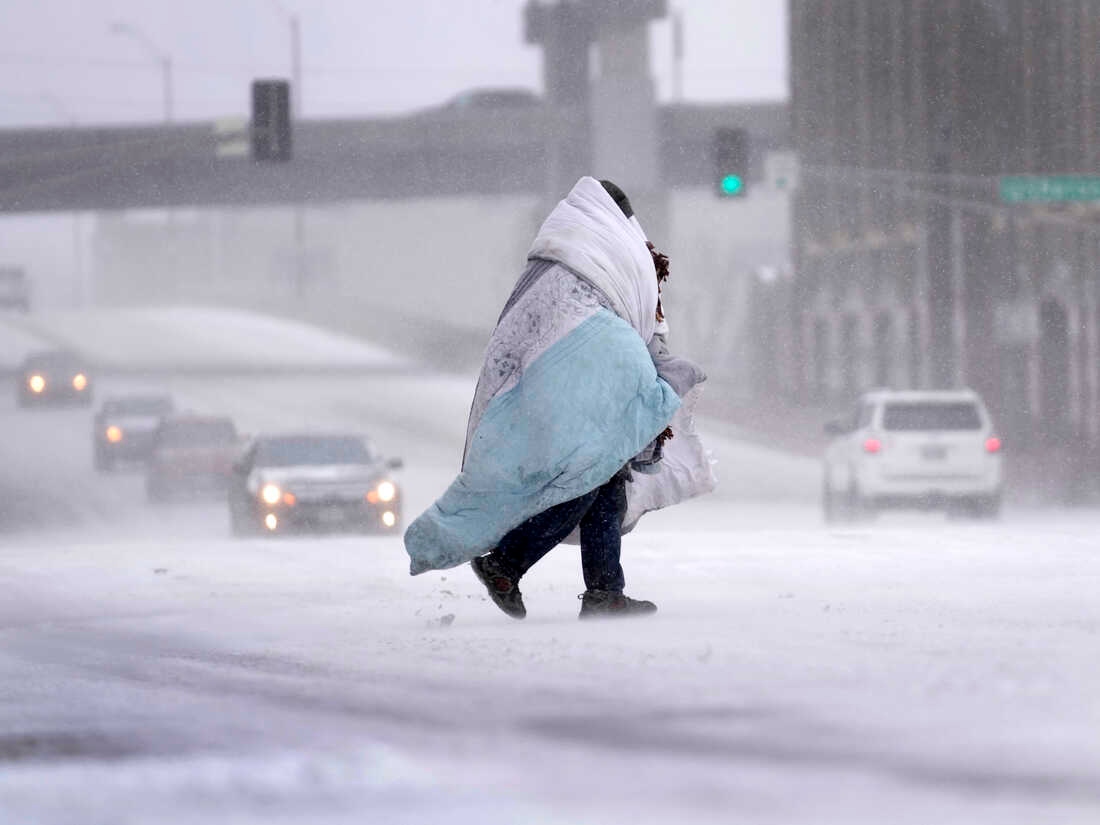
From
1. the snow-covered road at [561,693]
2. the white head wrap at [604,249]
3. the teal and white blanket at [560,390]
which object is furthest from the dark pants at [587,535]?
the white head wrap at [604,249]

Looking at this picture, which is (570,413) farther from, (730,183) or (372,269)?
(372,269)

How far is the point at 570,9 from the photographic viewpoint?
295ft

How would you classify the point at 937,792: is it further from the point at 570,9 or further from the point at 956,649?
the point at 570,9

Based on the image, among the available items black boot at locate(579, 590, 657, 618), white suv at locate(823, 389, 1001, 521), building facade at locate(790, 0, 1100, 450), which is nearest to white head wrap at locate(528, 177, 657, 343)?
black boot at locate(579, 590, 657, 618)

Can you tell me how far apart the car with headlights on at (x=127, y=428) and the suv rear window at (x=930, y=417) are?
63.6ft

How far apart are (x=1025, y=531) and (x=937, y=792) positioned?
10103 mm

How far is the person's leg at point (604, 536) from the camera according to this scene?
7.47 meters

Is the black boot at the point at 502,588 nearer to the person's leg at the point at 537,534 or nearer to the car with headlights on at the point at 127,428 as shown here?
the person's leg at the point at 537,534

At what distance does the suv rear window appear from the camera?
2591 centimetres

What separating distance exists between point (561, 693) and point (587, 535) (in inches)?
92.3

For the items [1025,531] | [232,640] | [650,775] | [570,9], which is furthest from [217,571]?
[570,9]

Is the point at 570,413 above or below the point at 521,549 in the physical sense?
above

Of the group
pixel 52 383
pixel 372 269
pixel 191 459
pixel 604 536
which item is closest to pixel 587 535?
pixel 604 536

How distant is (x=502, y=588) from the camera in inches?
292
